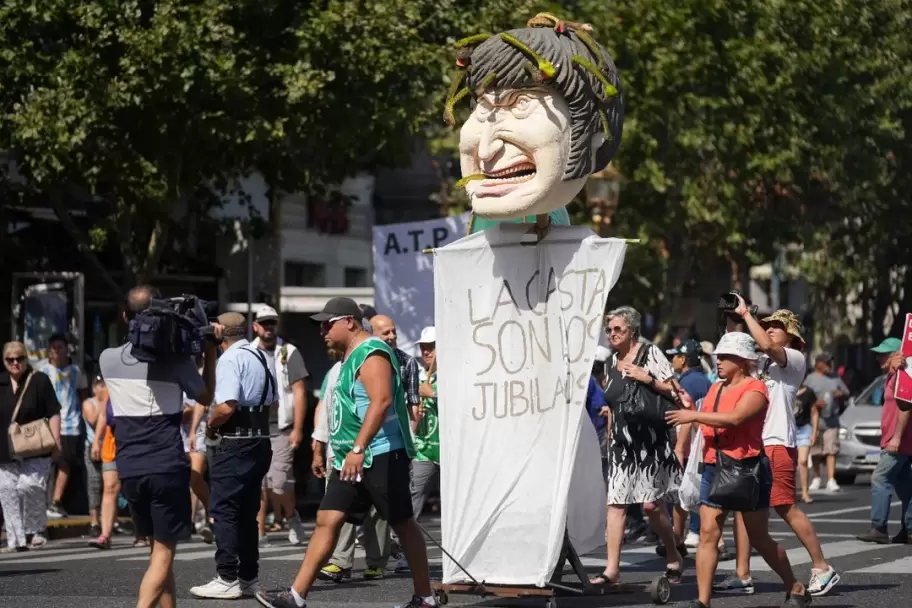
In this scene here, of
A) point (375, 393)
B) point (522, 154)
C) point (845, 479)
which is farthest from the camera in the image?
point (845, 479)

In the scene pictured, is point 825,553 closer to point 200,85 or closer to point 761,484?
point 761,484

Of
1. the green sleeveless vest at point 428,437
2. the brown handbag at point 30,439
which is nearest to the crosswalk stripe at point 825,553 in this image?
the green sleeveless vest at point 428,437

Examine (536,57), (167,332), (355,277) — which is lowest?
(167,332)

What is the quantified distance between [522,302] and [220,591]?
8.55 feet

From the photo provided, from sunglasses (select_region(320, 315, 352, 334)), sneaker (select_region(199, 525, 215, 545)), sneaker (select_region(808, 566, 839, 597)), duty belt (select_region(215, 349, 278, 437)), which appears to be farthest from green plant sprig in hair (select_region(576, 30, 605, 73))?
sneaker (select_region(199, 525, 215, 545))

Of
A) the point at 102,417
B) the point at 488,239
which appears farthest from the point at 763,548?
the point at 102,417

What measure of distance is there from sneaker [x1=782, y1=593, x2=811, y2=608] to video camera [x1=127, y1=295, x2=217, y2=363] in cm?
367

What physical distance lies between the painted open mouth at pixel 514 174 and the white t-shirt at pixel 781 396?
7.43 ft

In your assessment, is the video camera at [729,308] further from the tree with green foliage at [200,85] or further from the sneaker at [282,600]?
the tree with green foliage at [200,85]

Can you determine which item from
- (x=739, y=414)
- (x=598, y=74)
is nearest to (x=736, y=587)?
(x=739, y=414)

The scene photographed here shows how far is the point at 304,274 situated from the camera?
3509 cm

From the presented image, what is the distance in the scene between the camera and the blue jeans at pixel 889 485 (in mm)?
15867

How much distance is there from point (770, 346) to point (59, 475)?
982cm

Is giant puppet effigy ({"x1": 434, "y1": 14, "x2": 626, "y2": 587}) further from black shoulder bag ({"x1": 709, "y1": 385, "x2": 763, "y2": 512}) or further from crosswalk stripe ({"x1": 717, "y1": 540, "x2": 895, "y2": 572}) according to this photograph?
crosswalk stripe ({"x1": 717, "y1": 540, "x2": 895, "y2": 572})
